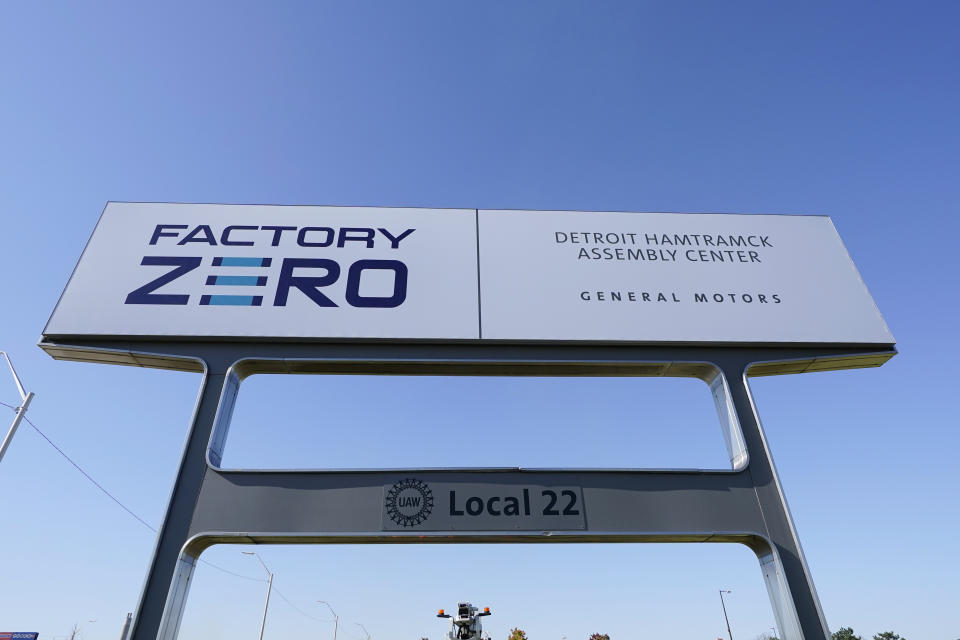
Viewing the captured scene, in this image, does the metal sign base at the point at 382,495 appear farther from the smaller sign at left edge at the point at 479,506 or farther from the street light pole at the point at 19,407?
the street light pole at the point at 19,407

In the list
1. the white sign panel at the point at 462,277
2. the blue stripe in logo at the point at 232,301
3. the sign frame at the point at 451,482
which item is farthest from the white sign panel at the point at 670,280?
the blue stripe in logo at the point at 232,301

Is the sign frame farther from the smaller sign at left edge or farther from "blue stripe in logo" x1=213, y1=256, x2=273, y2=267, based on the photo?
"blue stripe in logo" x1=213, y1=256, x2=273, y2=267

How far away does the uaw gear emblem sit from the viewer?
8.04 metres

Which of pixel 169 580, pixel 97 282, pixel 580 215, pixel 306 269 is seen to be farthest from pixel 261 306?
pixel 580 215

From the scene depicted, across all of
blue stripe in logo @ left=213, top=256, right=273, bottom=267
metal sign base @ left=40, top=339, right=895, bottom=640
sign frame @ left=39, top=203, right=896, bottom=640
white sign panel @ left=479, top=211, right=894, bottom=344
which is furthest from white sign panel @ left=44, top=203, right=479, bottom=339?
white sign panel @ left=479, top=211, right=894, bottom=344

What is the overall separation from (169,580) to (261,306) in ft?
14.6

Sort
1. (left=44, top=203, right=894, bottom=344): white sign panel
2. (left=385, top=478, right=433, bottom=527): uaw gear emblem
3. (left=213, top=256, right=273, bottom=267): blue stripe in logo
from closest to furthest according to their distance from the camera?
(left=385, top=478, right=433, bottom=527): uaw gear emblem, (left=44, top=203, right=894, bottom=344): white sign panel, (left=213, top=256, right=273, bottom=267): blue stripe in logo

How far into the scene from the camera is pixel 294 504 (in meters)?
8.11

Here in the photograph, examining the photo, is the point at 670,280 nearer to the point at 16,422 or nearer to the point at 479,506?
the point at 479,506

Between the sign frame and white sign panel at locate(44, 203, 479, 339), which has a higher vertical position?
white sign panel at locate(44, 203, 479, 339)

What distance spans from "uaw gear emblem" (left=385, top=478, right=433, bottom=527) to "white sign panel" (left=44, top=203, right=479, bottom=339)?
2.60 metres

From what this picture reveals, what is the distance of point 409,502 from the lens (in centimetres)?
816

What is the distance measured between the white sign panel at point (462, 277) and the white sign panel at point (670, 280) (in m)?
0.03

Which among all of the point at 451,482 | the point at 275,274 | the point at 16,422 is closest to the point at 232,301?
the point at 275,274
